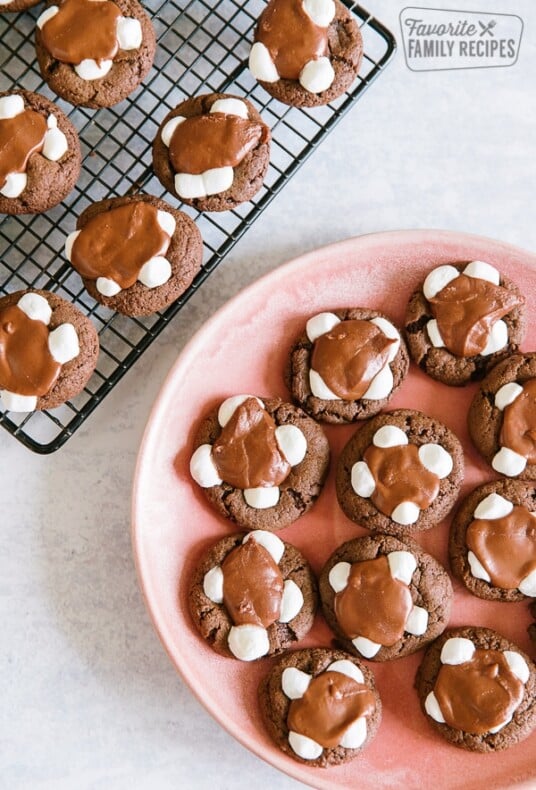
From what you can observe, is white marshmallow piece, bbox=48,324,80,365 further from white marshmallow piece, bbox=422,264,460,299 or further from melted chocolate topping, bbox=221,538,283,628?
white marshmallow piece, bbox=422,264,460,299

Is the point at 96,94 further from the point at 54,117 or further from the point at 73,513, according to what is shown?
the point at 73,513

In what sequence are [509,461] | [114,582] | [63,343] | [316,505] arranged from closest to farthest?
1. [63,343]
2. [509,461]
3. [316,505]
4. [114,582]

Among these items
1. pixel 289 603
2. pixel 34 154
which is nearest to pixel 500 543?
pixel 289 603

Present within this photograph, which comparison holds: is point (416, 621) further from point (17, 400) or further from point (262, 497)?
point (17, 400)

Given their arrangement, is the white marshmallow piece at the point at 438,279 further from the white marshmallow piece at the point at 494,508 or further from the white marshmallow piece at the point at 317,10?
the white marshmallow piece at the point at 317,10

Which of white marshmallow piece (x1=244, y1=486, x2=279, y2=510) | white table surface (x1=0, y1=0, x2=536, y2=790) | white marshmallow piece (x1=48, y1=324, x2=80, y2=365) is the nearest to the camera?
white marshmallow piece (x1=48, y1=324, x2=80, y2=365)

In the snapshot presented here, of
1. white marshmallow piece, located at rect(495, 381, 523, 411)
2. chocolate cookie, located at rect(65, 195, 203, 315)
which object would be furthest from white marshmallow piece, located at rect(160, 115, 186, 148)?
white marshmallow piece, located at rect(495, 381, 523, 411)
